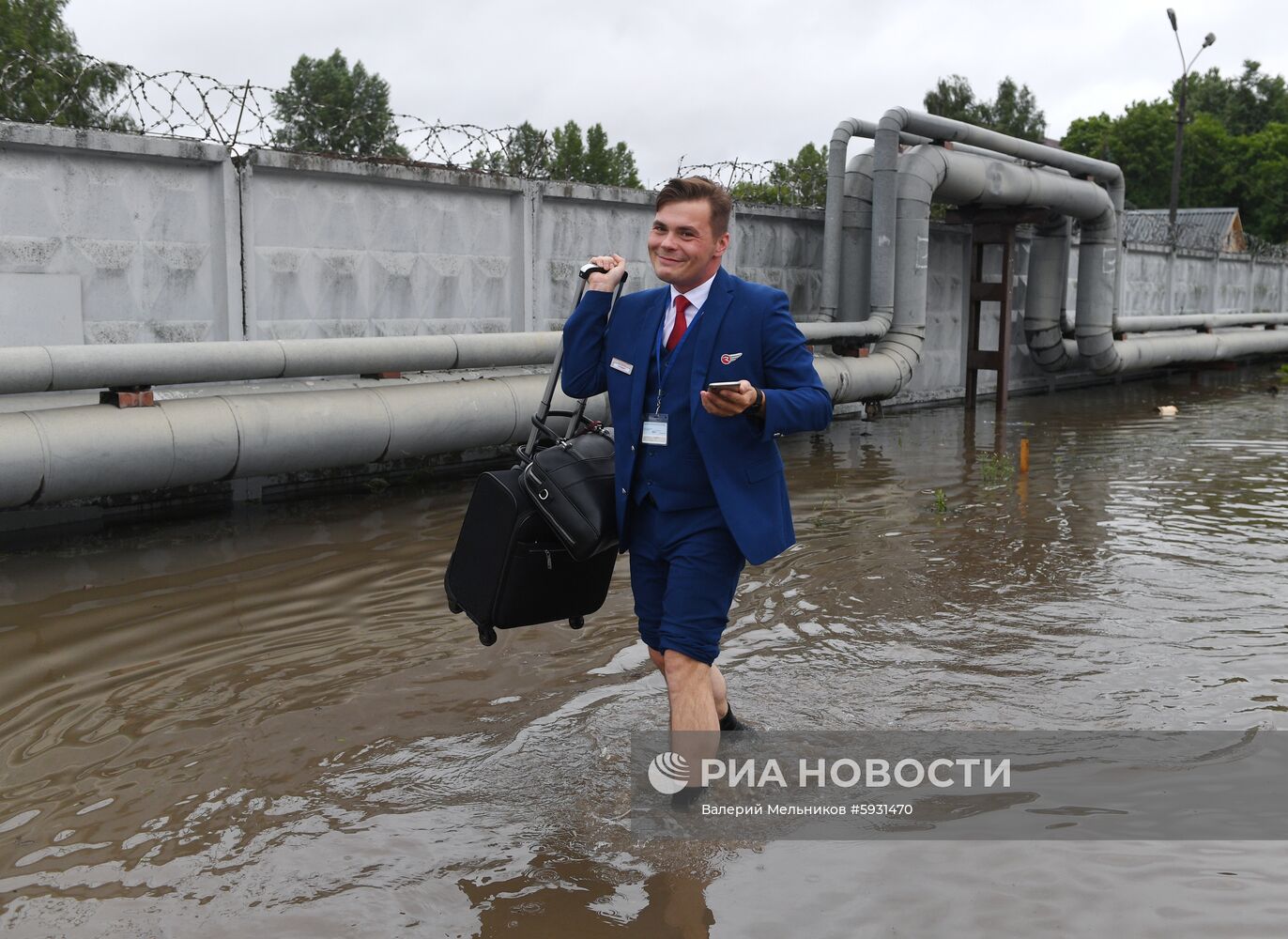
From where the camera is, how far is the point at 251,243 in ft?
29.3

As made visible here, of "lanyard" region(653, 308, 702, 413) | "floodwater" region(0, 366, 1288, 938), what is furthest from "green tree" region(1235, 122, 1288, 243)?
"lanyard" region(653, 308, 702, 413)

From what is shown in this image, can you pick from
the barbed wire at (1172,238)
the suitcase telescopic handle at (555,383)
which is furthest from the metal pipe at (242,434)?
the barbed wire at (1172,238)

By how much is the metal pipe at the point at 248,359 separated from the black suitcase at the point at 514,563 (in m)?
3.66

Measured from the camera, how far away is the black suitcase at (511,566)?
3799 millimetres

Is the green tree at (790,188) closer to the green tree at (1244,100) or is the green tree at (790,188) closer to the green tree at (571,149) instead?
the green tree at (571,149)

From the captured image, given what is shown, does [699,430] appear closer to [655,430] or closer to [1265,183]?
[655,430]

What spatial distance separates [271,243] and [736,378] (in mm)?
6392

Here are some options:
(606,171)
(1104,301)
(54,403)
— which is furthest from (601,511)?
(606,171)

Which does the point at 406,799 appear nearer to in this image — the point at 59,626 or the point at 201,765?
the point at 201,765

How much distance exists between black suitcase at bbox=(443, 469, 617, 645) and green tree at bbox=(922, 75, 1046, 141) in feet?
243

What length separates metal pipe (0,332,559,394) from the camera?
21.6 feet

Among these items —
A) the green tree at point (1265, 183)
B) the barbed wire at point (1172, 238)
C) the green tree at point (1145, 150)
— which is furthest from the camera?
the green tree at point (1145, 150)

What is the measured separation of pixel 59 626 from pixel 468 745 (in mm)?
2467

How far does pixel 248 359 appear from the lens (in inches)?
296
